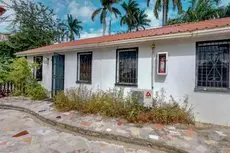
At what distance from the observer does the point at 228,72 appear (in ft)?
17.3

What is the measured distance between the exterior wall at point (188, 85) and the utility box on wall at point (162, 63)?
0.34 feet

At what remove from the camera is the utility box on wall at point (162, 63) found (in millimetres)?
6266

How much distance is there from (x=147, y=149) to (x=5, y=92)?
9.97m

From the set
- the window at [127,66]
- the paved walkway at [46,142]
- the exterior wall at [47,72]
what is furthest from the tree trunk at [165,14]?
the paved walkway at [46,142]

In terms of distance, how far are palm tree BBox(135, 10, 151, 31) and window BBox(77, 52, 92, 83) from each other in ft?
76.2

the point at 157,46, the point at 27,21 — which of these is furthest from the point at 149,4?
the point at 157,46

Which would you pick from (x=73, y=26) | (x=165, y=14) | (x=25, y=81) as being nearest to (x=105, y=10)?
(x=165, y=14)

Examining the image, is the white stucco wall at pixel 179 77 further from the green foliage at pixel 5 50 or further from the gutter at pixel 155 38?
the green foliage at pixel 5 50

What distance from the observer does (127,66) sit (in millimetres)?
7438

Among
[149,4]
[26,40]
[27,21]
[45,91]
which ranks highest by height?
[149,4]

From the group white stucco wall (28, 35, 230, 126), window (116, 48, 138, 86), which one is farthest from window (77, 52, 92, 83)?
window (116, 48, 138, 86)

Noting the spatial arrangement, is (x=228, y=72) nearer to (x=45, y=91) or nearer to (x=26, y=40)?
(x=45, y=91)

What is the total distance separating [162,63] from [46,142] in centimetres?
406

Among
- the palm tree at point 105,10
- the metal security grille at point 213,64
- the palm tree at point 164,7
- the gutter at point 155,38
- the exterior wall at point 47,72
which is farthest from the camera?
the palm tree at point 105,10
